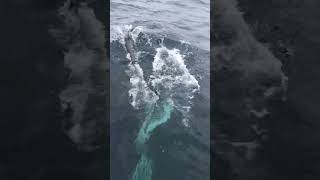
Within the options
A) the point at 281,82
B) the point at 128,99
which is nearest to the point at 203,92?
the point at 128,99

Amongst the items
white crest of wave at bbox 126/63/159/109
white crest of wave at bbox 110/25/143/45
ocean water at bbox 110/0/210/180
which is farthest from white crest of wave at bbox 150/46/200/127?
white crest of wave at bbox 110/25/143/45

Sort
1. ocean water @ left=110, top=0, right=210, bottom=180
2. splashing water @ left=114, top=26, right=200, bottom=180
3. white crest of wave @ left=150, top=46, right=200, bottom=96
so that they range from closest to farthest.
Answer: ocean water @ left=110, top=0, right=210, bottom=180
splashing water @ left=114, top=26, right=200, bottom=180
white crest of wave @ left=150, top=46, right=200, bottom=96

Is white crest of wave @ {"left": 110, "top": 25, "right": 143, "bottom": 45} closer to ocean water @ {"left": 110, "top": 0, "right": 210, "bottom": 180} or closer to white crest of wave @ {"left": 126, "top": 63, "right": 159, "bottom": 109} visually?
ocean water @ {"left": 110, "top": 0, "right": 210, "bottom": 180}

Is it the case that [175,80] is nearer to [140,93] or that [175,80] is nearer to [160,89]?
[160,89]

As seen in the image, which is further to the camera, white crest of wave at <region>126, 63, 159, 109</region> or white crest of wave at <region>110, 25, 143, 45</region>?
white crest of wave at <region>110, 25, 143, 45</region>

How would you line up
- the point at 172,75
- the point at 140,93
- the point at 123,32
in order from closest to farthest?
the point at 140,93
the point at 172,75
the point at 123,32

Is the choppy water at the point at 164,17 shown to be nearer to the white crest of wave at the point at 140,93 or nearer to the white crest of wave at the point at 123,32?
the white crest of wave at the point at 123,32

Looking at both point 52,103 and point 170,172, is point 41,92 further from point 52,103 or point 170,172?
point 170,172

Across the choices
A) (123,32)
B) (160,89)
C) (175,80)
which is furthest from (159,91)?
(123,32)

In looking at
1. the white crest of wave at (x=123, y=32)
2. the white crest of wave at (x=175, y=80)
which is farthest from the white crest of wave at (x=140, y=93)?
the white crest of wave at (x=123, y=32)
